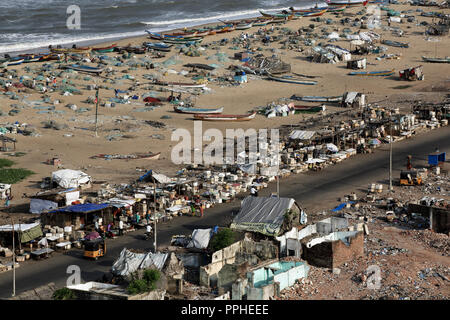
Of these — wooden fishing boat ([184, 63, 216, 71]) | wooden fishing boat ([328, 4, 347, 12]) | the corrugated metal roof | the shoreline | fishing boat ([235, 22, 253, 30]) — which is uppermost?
wooden fishing boat ([328, 4, 347, 12])

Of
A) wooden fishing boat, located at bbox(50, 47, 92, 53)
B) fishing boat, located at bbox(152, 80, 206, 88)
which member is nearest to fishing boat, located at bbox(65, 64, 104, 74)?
fishing boat, located at bbox(152, 80, 206, 88)

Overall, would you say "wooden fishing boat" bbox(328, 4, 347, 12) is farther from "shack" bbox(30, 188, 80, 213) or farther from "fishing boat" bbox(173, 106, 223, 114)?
"shack" bbox(30, 188, 80, 213)

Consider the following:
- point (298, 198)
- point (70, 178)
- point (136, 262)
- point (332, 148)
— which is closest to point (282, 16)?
point (332, 148)

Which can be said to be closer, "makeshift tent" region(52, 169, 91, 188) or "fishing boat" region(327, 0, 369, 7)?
"makeshift tent" region(52, 169, 91, 188)

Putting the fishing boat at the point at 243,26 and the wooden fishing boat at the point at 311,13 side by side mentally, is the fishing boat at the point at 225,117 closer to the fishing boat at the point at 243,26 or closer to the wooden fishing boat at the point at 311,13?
→ the fishing boat at the point at 243,26

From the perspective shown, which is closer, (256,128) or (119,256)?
(119,256)
